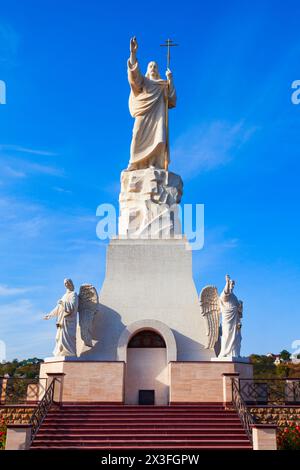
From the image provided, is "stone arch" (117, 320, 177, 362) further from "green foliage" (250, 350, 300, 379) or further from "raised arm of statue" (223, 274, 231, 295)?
"green foliage" (250, 350, 300, 379)

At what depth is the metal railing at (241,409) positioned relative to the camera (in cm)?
1130

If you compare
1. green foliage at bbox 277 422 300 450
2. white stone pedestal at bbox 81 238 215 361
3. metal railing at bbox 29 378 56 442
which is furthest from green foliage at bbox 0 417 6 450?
green foliage at bbox 277 422 300 450

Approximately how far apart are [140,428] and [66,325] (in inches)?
187

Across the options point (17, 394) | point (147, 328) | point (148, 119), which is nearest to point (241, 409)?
point (147, 328)

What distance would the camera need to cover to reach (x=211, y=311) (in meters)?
16.0

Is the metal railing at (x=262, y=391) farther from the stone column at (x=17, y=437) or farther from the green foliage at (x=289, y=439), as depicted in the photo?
the stone column at (x=17, y=437)

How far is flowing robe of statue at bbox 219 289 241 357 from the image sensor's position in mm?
15148

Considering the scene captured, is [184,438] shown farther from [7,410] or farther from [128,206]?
[128,206]

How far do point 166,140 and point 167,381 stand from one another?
10.1m

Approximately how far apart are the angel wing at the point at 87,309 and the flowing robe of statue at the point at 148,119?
Answer: 6.27 metres

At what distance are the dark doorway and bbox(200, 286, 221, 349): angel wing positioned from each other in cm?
242

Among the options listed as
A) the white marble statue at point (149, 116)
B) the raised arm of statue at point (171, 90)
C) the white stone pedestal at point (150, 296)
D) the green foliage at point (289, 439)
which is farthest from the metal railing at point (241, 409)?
the raised arm of statue at point (171, 90)

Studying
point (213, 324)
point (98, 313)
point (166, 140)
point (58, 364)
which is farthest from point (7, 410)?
point (166, 140)
